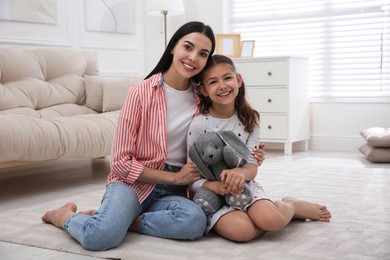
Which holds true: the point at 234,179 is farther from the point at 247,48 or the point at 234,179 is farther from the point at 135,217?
the point at 247,48

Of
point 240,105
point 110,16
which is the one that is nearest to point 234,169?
point 240,105

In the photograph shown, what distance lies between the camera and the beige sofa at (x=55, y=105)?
2717 mm

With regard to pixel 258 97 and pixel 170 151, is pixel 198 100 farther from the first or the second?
pixel 258 97

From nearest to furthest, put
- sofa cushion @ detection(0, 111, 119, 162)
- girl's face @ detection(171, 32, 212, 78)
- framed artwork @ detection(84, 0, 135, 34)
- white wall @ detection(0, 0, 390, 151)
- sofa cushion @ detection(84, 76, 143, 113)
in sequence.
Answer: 1. girl's face @ detection(171, 32, 212, 78)
2. sofa cushion @ detection(0, 111, 119, 162)
3. sofa cushion @ detection(84, 76, 143, 113)
4. white wall @ detection(0, 0, 390, 151)
5. framed artwork @ detection(84, 0, 135, 34)

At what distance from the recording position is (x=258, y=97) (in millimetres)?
4562

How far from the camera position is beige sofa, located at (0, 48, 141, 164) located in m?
2.72

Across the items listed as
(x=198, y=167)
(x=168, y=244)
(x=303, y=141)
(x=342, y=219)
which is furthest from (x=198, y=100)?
(x=303, y=141)

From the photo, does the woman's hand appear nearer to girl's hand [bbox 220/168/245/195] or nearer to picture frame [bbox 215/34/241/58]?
girl's hand [bbox 220/168/245/195]

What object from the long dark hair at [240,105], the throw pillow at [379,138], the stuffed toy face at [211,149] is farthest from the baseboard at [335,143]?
the stuffed toy face at [211,149]

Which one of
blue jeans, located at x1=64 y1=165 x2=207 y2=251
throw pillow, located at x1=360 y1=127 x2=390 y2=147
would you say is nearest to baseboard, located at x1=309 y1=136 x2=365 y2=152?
throw pillow, located at x1=360 y1=127 x2=390 y2=147

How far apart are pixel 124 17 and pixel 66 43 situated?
769 mm

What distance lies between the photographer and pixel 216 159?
6.10 feet

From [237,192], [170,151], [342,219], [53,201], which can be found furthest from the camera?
[53,201]

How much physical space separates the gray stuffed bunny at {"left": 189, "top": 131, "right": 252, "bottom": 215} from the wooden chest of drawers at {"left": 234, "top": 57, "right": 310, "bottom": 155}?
2.58 metres
